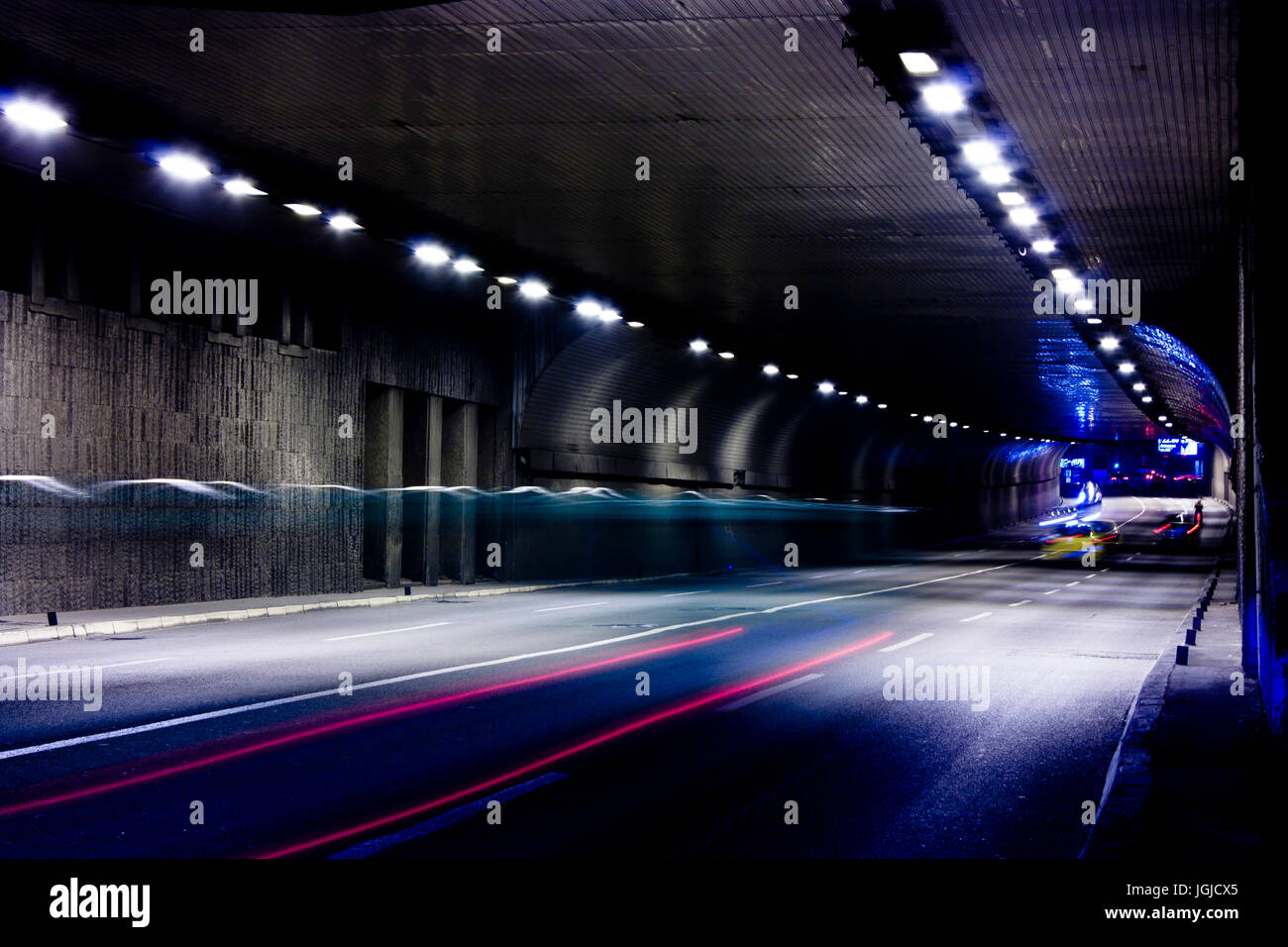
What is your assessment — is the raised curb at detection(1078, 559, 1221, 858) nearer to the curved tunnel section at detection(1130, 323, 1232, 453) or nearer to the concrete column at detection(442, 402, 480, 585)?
the curved tunnel section at detection(1130, 323, 1232, 453)

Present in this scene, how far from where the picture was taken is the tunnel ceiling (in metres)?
11.8

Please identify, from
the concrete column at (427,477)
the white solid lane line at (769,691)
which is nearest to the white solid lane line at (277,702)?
the white solid lane line at (769,691)

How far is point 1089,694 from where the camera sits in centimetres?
1339

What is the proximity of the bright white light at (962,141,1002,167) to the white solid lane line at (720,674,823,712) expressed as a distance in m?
6.45

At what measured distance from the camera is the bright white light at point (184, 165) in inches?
647

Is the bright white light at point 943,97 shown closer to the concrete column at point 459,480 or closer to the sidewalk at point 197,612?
the sidewalk at point 197,612

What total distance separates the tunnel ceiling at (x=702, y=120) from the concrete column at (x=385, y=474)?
7.23 meters

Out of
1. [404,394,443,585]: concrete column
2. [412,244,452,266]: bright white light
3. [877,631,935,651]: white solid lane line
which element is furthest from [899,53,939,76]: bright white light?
[404,394,443,585]: concrete column

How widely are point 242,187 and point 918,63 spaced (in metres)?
9.82

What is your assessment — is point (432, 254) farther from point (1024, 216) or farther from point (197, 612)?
point (1024, 216)

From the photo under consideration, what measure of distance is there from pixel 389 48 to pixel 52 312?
10586mm

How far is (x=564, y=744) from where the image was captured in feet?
32.5
